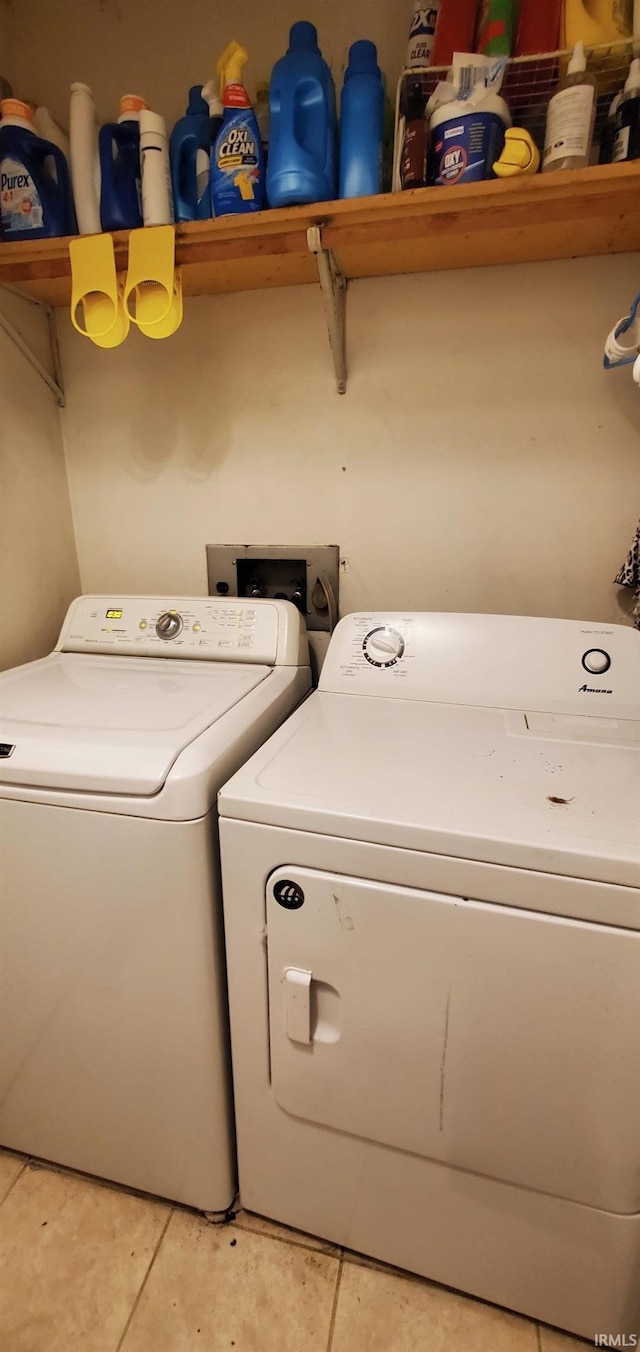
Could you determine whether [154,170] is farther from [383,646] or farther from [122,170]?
[383,646]

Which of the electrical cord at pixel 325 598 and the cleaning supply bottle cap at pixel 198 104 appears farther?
the electrical cord at pixel 325 598

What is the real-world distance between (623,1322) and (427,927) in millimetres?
731

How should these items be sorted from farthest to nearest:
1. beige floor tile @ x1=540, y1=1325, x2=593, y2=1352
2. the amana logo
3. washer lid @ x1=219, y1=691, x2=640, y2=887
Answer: beige floor tile @ x1=540, y1=1325, x2=593, y2=1352, the amana logo, washer lid @ x1=219, y1=691, x2=640, y2=887

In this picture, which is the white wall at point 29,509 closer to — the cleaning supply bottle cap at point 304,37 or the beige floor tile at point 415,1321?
the cleaning supply bottle cap at point 304,37

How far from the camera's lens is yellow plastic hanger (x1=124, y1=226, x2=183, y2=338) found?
3.67 feet

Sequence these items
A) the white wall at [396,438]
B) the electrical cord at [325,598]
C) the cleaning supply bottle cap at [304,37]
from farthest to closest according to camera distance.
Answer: the electrical cord at [325,598] → the white wall at [396,438] → the cleaning supply bottle cap at [304,37]

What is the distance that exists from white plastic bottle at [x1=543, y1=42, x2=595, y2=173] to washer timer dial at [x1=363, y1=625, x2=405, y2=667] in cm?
82

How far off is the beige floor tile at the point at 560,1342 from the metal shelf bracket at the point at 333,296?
1.81 meters

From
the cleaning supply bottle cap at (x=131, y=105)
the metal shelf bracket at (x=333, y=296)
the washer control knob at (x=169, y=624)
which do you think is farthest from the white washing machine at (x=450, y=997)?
the cleaning supply bottle cap at (x=131, y=105)

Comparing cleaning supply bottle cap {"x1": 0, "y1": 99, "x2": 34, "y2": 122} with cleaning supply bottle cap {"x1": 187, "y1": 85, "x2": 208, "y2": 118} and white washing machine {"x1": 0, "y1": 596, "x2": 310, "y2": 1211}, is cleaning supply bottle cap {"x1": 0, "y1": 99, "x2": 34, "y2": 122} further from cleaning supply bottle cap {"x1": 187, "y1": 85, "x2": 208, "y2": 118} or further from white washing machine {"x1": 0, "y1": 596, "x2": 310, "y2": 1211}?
white washing machine {"x1": 0, "y1": 596, "x2": 310, "y2": 1211}

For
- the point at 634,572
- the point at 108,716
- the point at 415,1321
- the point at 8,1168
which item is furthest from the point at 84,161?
the point at 415,1321

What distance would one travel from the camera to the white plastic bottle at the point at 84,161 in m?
1.16

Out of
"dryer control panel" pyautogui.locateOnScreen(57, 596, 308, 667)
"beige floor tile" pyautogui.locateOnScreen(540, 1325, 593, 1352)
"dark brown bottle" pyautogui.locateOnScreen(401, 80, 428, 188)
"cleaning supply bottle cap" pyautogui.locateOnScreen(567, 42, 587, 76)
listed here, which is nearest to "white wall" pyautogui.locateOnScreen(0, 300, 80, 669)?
"dryer control panel" pyautogui.locateOnScreen(57, 596, 308, 667)

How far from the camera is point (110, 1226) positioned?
1094 millimetres
